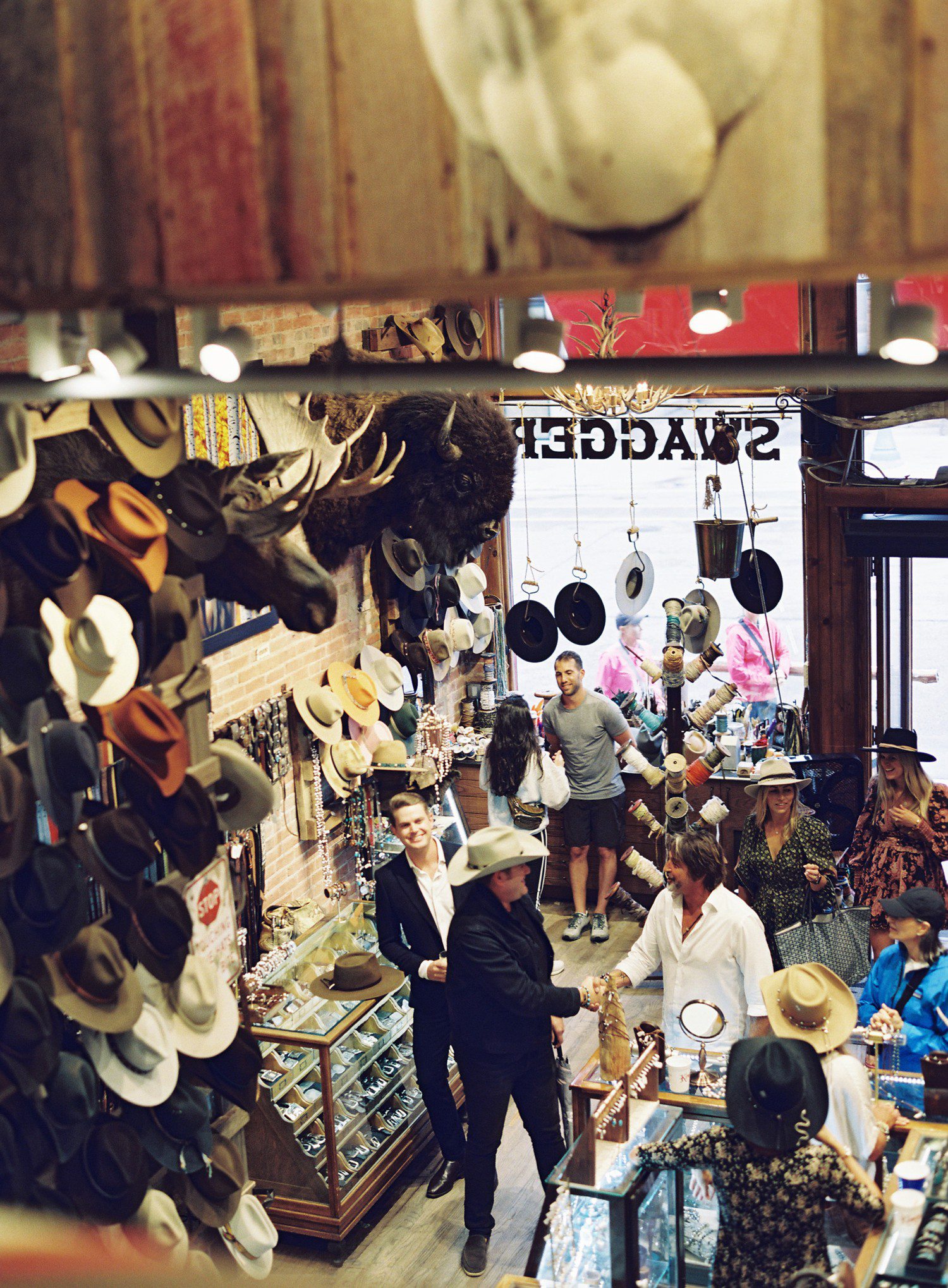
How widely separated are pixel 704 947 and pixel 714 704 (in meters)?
2.63

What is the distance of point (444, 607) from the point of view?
8562 millimetres

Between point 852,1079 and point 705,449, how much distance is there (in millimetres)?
4740

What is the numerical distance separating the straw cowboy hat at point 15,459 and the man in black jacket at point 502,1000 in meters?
2.56

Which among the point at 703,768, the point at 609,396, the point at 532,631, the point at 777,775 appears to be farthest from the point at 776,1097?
the point at 532,631

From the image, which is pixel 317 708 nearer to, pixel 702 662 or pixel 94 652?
pixel 702 662

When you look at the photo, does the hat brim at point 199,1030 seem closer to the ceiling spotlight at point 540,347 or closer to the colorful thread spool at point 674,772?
the ceiling spotlight at point 540,347

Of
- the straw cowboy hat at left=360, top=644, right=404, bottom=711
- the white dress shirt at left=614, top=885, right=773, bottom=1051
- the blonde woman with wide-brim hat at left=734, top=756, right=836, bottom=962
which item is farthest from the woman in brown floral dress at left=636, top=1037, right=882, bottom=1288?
the straw cowboy hat at left=360, top=644, right=404, bottom=711

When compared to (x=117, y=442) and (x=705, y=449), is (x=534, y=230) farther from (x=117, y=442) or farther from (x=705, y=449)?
(x=705, y=449)

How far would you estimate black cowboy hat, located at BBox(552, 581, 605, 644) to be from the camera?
8594 mm

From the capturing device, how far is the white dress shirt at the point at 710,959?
5.30m

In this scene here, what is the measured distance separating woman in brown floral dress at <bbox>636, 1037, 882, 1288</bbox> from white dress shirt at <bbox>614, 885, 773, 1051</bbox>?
138 cm

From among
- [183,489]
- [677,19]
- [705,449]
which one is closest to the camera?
[677,19]

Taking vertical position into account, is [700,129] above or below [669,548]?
above

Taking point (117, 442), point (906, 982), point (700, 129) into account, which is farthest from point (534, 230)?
point (906, 982)
